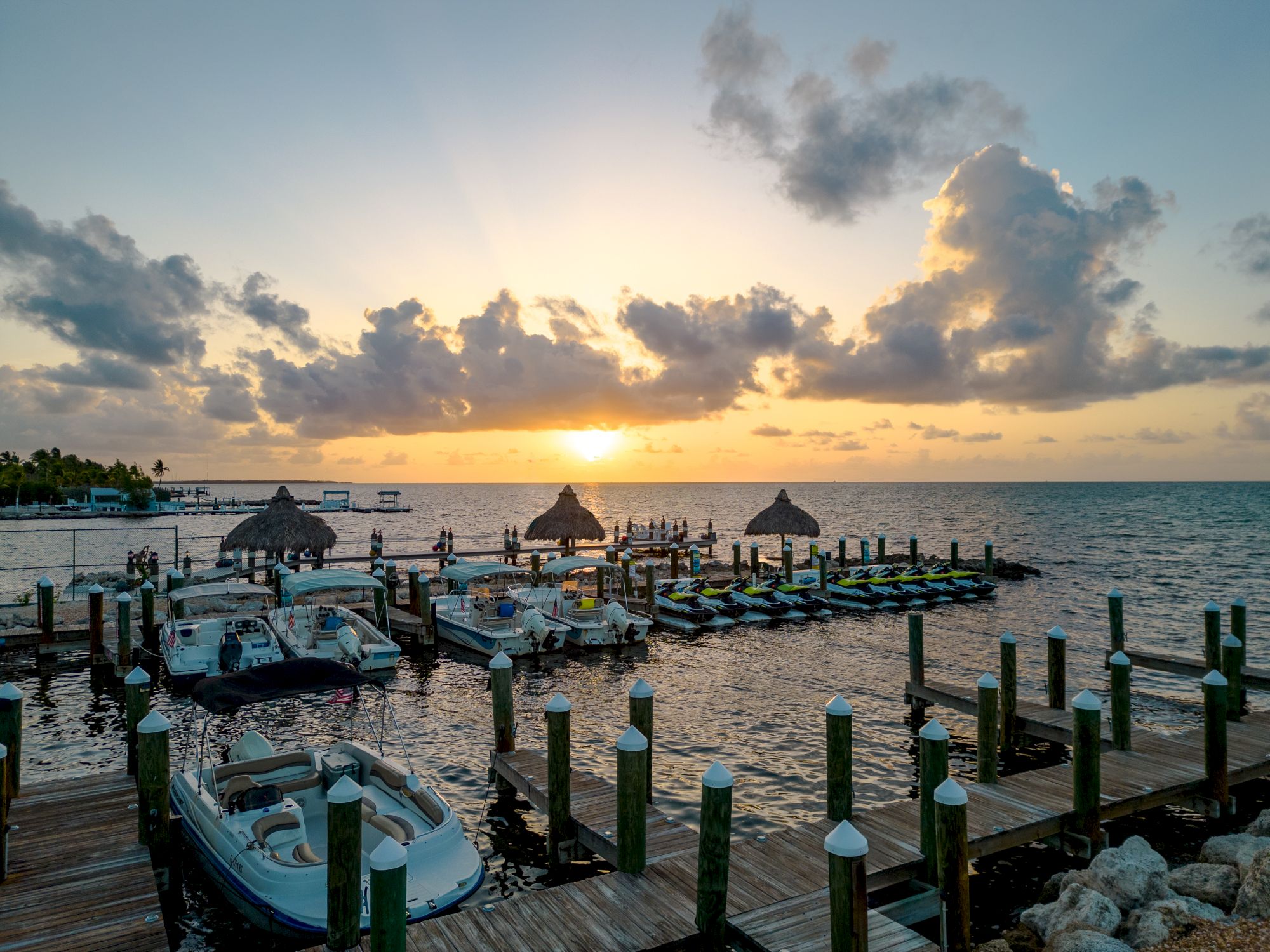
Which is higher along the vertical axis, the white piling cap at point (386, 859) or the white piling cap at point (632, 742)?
the white piling cap at point (632, 742)

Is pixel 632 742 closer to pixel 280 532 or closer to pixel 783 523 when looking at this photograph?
pixel 280 532

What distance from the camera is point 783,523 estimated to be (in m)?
34.8

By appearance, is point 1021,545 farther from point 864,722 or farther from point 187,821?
point 187,821

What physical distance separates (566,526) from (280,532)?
36.0 feet

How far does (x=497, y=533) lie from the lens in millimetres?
78938

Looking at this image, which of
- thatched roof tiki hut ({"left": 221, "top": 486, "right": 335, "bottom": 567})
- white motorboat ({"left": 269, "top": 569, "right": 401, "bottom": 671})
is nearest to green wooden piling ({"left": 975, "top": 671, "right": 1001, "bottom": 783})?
white motorboat ({"left": 269, "top": 569, "right": 401, "bottom": 671})

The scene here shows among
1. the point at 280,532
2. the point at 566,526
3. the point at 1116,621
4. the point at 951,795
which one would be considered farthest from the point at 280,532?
the point at 1116,621

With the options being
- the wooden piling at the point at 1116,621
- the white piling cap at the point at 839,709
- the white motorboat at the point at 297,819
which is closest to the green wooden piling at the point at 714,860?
the white piling cap at the point at 839,709

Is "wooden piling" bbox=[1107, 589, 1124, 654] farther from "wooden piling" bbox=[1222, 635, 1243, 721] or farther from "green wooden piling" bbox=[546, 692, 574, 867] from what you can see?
"green wooden piling" bbox=[546, 692, 574, 867]

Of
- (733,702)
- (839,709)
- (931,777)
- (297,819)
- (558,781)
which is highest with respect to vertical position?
(839,709)

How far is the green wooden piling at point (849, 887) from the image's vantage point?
5879 mm

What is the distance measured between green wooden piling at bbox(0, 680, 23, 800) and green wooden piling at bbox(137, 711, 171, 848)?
92.9 inches

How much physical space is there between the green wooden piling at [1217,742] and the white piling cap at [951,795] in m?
5.67

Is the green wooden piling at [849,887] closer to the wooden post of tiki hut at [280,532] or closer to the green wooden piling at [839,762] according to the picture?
the green wooden piling at [839,762]
